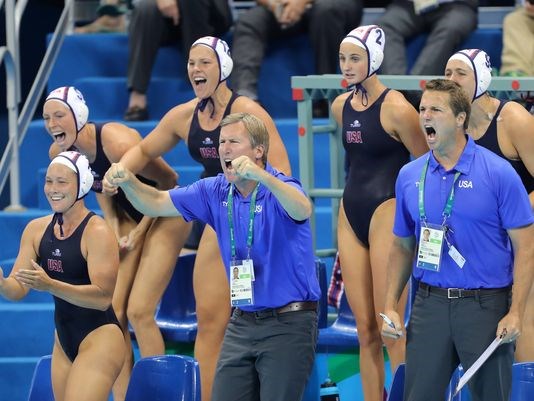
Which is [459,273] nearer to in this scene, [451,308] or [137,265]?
[451,308]

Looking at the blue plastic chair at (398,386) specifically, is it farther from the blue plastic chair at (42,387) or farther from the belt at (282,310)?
the blue plastic chair at (42,387)

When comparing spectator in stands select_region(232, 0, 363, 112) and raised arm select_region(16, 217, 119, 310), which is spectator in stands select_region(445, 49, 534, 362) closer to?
raised arm select_region(16, 217, 119, 310)

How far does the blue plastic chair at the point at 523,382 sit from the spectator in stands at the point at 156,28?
3.95 meters

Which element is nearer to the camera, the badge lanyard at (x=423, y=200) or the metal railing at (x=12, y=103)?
the badge lanyard at (x=423, y=200)

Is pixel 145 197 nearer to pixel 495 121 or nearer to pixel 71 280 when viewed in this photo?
pixel 71 280

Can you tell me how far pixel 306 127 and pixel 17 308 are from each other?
209cm

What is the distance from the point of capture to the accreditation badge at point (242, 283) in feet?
16.6

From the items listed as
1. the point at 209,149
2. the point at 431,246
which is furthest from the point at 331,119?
the point at 431,246

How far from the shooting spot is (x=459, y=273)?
487 centimetres

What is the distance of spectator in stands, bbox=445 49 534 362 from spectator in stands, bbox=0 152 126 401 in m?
1.65

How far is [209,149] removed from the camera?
6262 mm

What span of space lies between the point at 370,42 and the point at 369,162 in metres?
0.55

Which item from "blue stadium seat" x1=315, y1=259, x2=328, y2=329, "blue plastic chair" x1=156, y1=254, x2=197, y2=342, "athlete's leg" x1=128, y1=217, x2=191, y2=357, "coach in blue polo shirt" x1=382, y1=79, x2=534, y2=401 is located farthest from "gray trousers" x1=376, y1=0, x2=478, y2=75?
"coach in blue polo shirt" x1=382, y1=79, x2=534, y2=401

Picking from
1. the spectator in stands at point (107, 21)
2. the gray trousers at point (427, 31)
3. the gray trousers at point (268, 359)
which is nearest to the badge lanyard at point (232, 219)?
the gray trousers at point (268, 359)
